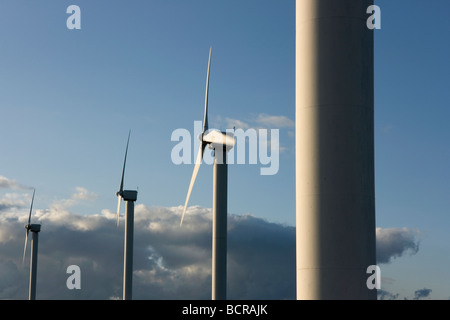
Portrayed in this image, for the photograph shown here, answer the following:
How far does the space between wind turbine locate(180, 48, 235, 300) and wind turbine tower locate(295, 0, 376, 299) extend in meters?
42.9

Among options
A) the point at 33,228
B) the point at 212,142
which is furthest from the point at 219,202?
the point at 33,228

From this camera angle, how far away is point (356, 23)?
29891 mm

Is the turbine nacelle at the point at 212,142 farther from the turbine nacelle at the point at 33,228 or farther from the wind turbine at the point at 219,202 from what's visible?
the turbine nacelle at the point at 33,228

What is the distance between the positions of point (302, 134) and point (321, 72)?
2767 mm

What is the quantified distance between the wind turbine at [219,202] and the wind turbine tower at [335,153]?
1689 inches

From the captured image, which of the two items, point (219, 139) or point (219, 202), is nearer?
point (219, 202)

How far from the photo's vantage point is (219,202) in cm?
7331

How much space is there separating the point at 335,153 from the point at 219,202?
44.8 meters

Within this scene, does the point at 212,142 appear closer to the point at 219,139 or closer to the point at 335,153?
the point at 219,139

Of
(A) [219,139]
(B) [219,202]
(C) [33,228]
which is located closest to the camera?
(B) [219,202]

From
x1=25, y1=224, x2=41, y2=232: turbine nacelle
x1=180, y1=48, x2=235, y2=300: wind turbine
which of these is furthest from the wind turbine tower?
x1=25, y1=224, x2=41, y2=232: turbine nacelle

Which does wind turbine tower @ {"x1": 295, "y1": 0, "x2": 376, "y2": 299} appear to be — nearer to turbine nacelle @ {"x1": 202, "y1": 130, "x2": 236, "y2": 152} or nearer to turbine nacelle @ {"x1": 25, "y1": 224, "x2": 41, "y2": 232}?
turbine nacelle @ {"x1": 202, "y1": 130, "x2": 236, "y2": 152}
